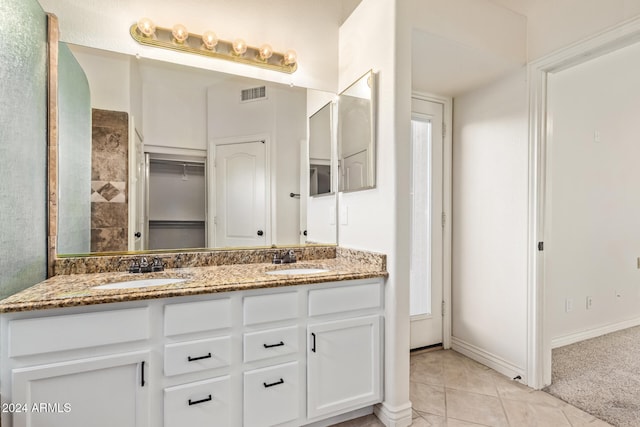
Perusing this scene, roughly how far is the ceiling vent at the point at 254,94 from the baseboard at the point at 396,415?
200cm

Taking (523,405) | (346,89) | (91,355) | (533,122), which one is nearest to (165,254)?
(91,355)

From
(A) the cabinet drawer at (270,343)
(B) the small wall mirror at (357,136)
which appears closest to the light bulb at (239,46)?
(B) the small wall mirror at (357,136)

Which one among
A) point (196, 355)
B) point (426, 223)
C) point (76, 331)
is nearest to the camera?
point (76, 331)

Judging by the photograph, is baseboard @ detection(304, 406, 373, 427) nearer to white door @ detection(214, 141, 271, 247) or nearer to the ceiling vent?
white door @ detection(214, 141, 271, 247)

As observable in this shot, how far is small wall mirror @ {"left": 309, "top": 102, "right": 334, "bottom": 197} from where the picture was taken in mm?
2311

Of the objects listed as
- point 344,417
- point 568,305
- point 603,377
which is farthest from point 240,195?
point 568,305

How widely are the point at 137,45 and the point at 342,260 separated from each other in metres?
1.76

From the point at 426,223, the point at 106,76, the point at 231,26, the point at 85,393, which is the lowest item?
the point at 85,393

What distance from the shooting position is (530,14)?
2.22m

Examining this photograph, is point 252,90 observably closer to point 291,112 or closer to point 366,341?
point 291,112

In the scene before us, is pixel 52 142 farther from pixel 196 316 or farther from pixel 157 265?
pixel 196 316

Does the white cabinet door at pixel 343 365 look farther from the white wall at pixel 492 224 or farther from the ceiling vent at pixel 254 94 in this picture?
the ceiling vent at pixel 254 94

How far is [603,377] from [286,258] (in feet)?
7.80

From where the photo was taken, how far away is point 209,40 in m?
1.93
